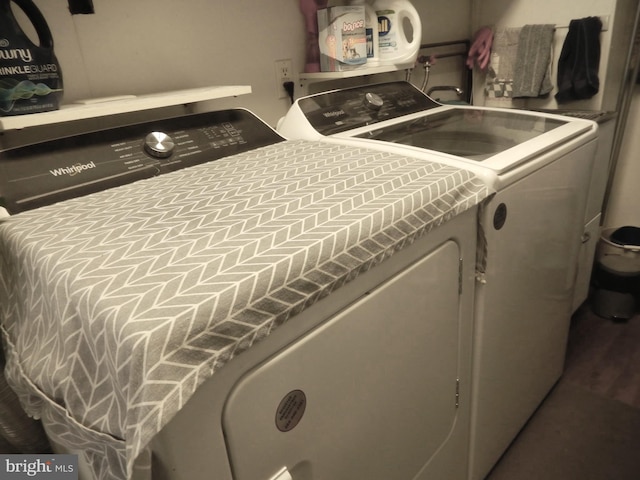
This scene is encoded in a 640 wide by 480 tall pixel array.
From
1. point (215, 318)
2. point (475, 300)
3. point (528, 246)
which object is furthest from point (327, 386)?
point (528, 246)

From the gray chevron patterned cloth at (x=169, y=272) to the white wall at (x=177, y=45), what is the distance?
0.50m

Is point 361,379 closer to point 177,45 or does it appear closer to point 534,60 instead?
point 177,45

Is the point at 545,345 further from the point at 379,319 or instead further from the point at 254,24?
the point at 254,24

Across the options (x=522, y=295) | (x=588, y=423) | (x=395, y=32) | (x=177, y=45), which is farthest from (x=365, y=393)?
(x=395, y=32)

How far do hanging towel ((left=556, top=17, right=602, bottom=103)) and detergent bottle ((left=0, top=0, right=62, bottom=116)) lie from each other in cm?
219

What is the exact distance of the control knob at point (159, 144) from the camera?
1.09 meters

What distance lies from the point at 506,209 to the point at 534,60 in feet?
5.14

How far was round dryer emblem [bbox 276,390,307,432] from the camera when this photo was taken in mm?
646

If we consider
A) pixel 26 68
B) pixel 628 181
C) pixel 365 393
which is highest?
pixel 26 68

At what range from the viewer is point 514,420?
4.91 feet

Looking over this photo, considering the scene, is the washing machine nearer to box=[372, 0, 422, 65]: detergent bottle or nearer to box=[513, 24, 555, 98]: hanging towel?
box=[372, 0, 422, 65]: detergent bottle

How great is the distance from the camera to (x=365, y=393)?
0.80m
